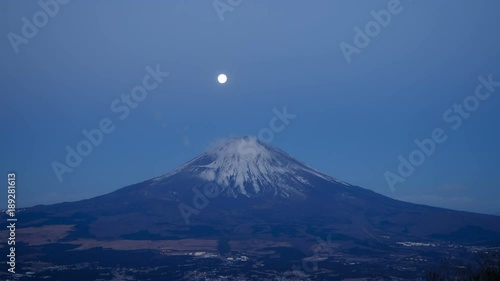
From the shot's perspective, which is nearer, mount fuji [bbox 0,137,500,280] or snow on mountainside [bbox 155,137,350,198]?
mount fuji [bbox 0,137,500,280]

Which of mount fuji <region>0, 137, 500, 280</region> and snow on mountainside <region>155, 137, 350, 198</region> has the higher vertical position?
snow on mountainside <region>155, 137, 350, 198</region>

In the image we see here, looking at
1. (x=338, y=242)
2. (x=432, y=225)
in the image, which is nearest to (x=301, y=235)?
(x=338, y=242)

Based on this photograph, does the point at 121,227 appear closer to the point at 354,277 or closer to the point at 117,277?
the point at 117,277

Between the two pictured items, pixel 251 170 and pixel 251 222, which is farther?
pixel 251 170

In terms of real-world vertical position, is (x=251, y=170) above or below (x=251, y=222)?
above
